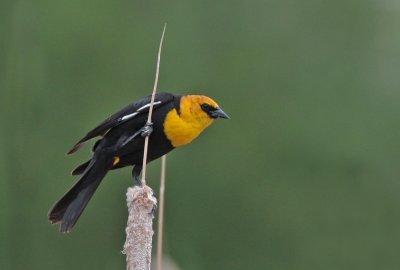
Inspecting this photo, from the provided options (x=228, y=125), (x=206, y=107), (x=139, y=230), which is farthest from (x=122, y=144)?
(x=228, y=125)

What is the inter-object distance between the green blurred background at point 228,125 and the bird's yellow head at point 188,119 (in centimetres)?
306

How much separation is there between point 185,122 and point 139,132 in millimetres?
234

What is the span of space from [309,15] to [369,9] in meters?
0.81

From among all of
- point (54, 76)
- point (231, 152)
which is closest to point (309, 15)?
point (231, 152)

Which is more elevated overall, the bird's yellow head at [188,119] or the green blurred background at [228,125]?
the green blurred background at [228,125]

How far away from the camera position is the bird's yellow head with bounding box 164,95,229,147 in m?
4.28

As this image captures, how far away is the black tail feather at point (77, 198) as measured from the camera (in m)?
3.98

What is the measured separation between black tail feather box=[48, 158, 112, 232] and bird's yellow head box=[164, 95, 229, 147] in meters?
0.32

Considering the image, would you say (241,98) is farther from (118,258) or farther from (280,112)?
(118,258)

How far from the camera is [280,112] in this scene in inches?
398

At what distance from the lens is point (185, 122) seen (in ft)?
14.1

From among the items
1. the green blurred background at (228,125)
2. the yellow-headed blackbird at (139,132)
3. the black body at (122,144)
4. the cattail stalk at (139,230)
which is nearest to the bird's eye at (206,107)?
the yellow-headed blackbird at (139,132)

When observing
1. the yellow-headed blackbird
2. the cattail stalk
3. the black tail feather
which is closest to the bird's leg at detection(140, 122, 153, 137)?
the yellow-headed blackbird

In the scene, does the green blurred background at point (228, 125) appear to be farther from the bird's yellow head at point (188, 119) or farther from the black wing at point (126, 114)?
the black wing at point (126, 114)
